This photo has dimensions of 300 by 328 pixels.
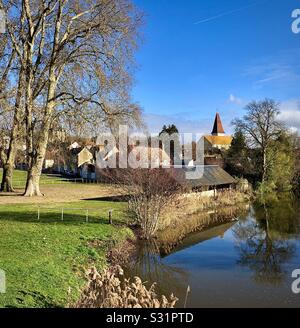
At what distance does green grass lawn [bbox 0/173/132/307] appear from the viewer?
31.9ft

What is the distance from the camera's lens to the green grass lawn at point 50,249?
9.73 metres

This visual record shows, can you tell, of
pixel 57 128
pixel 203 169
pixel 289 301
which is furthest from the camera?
pixel 203 169

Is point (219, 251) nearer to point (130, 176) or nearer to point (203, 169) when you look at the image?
point (130, 176)

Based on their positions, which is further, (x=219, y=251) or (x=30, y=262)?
(x=219, y=251)

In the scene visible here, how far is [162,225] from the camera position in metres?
20.7

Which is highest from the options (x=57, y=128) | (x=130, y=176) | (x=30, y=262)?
(x=57, y=128)

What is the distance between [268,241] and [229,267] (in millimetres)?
6243

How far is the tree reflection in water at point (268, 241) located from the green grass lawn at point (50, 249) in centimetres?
567

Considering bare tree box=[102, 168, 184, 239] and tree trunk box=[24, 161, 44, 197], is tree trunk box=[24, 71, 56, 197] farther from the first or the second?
bare tree box=[102, 168, 184, 239]

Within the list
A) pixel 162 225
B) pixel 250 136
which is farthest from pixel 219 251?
pixel 250 136

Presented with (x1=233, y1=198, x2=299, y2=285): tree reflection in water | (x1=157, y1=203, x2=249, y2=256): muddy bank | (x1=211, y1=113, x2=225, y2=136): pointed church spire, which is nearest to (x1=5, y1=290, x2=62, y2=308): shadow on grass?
(x1=233, y1=198, x2=299, y2=285): tree reflection in water

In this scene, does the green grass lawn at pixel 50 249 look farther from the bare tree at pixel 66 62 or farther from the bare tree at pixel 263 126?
the bare tree at pixel 263 126

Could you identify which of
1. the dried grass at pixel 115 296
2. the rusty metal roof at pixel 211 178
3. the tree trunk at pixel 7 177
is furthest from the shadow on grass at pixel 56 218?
the rusty metal roof at pixel 211 178
